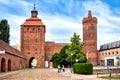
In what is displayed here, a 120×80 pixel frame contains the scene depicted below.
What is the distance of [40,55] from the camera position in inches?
4131

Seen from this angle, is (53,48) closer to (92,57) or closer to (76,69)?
(92,57)

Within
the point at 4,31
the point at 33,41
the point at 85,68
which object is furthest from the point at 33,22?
the point at 85,68

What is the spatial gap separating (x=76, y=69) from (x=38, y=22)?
207 feet

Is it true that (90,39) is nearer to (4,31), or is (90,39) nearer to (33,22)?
(33,22)

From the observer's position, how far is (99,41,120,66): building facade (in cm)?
10400

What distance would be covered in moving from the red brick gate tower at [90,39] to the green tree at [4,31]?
30772 mm

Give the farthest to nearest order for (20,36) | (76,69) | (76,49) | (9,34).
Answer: (20,36)
(9,34)
(76,49)
(76,69)

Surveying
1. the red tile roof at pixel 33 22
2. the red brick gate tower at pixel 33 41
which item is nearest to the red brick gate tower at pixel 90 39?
the red brick gate tower at pixel 33 41

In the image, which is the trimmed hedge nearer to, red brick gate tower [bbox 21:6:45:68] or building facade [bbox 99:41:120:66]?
building facade [bbox 99:41:120:66]

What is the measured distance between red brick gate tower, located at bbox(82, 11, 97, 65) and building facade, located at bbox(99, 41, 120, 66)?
4.62 m

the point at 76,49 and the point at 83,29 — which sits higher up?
the point at 83,29

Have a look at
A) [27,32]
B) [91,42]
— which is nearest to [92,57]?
[91,42]

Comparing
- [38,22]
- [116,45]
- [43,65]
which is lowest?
[43,65]

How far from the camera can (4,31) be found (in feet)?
327
